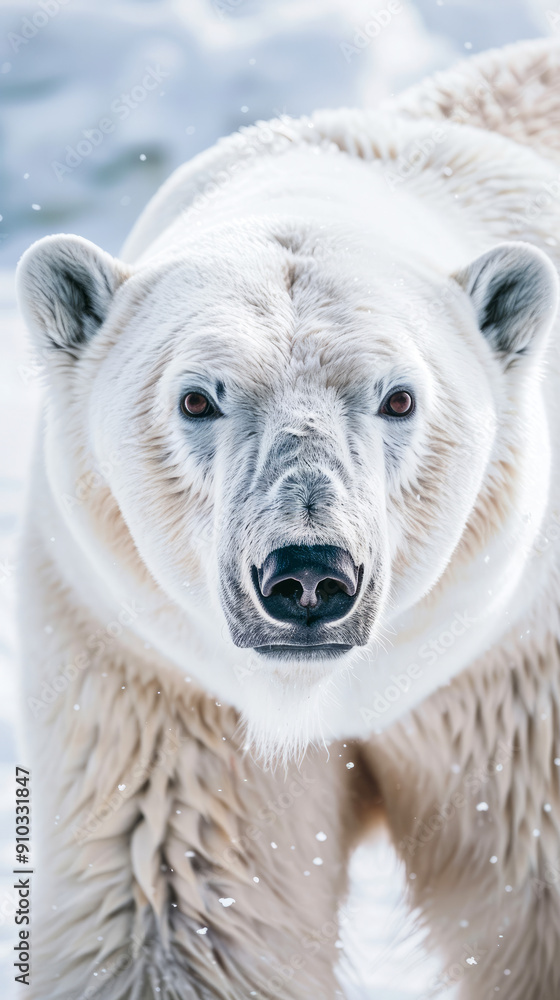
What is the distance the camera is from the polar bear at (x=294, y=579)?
1.83m

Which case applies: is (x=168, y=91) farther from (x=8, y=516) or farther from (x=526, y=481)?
(x=526, y=481)

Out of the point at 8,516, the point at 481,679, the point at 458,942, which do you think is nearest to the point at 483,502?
the point at 481,679

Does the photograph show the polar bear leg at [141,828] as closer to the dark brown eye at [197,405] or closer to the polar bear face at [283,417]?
the polar bear face at [283,417]

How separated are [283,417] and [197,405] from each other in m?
0.21

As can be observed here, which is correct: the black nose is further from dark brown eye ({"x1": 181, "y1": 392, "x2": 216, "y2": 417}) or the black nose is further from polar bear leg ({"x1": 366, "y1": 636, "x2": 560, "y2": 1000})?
polar bear leg ({"x1": 366, "y1": 636, "x2": 560, "y2": 1000})

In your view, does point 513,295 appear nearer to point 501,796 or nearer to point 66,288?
point 66,288

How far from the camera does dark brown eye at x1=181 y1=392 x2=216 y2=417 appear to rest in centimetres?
188

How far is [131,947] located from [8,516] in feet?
7.50

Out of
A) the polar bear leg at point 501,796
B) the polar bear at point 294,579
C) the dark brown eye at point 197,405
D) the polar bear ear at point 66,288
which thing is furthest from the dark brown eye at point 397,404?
the polar bear leg at point 501,796

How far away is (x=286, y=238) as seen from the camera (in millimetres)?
2051

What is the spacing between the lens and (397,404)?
1.90 m

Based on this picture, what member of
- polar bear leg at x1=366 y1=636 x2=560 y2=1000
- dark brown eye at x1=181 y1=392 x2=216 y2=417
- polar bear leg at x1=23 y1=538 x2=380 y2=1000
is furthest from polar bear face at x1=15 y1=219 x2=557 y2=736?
polar bear leg at x1=366 y1=636 x2=560 y2=1000

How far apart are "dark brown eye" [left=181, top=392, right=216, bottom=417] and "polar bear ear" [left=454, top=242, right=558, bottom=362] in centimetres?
66

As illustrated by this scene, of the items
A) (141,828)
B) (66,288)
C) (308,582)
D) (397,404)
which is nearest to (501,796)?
(141,828)
